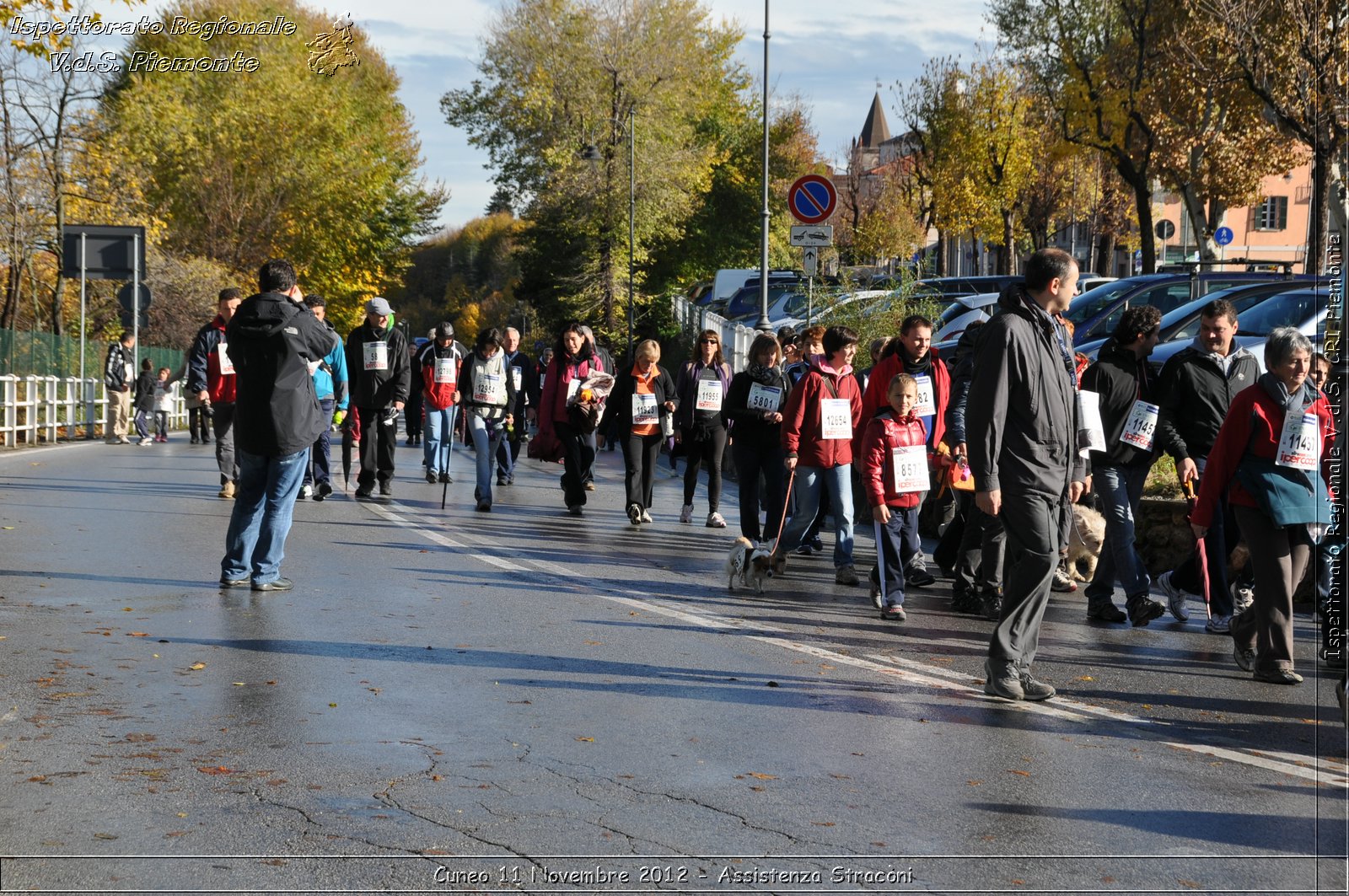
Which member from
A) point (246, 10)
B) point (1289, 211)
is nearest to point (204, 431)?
point (246, 10)

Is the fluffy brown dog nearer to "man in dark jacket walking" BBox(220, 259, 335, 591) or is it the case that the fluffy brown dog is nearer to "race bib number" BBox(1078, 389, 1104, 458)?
"race bib number" BBox(1078, 389, 1104, 458)

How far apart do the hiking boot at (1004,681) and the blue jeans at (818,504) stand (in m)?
3.78

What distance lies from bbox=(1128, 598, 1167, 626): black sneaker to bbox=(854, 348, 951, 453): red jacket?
1.79 m

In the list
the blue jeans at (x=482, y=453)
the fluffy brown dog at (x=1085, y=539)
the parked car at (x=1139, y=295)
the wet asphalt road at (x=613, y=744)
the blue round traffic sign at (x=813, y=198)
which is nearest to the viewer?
the wet asphalt road at (x=613, y=744)

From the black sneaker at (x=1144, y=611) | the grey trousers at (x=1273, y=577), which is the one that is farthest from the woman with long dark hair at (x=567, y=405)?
the grey trousers at (x=1273, y=577)

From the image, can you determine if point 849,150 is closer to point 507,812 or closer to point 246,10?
point 246,10

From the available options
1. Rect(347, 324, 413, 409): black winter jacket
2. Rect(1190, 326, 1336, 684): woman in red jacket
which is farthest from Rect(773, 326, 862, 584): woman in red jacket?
Rect(347, 324, 413, 409): black winter jacket

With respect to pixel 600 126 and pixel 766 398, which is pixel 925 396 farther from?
pixel 600 126

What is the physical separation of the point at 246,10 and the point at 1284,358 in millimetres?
51849

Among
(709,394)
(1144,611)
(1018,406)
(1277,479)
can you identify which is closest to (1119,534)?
(1144,611)

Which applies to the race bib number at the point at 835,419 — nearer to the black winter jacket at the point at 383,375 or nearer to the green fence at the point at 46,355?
the black winter jacket at the point at 383,375

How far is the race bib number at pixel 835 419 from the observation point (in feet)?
35.6

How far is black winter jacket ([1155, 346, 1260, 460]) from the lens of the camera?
9555 mm

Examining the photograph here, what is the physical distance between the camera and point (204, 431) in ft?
94.9
